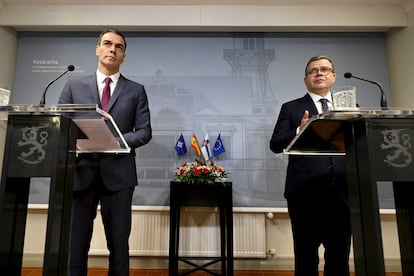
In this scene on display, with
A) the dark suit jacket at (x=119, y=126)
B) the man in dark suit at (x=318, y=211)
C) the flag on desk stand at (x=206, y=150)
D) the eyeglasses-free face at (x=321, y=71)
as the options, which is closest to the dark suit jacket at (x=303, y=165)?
the man in dark suit at (x=318, y=211)

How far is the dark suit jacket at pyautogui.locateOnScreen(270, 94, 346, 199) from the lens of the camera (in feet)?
4.60

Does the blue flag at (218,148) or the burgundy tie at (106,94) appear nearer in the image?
the burgundy tie at (106,94)

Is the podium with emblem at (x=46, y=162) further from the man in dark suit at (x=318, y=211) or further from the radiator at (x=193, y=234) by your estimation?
the radiator at (x=193, y=234)

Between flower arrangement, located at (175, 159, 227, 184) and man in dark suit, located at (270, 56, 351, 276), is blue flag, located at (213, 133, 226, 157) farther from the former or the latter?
man in dark suit, located at (270, 56, 351, 276)

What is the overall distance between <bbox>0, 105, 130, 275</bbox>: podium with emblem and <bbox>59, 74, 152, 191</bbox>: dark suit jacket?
1.15 feet

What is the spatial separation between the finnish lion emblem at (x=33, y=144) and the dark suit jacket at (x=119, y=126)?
0.43 metres

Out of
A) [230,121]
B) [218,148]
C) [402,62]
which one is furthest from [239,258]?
[402,62]

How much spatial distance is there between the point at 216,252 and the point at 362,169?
1888 mm

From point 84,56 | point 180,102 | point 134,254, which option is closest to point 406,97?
point 180,102

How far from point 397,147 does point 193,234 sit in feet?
6.49

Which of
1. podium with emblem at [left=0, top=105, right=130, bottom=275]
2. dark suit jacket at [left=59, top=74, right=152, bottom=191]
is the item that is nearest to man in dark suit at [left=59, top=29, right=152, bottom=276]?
dark suit jacket at [left=59, top=74, right=152, bottom=191]

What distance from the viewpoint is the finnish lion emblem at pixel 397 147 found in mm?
834

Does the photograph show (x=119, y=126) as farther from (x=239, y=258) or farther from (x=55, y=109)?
(x=239, y=258)

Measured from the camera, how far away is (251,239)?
2.47 meters
